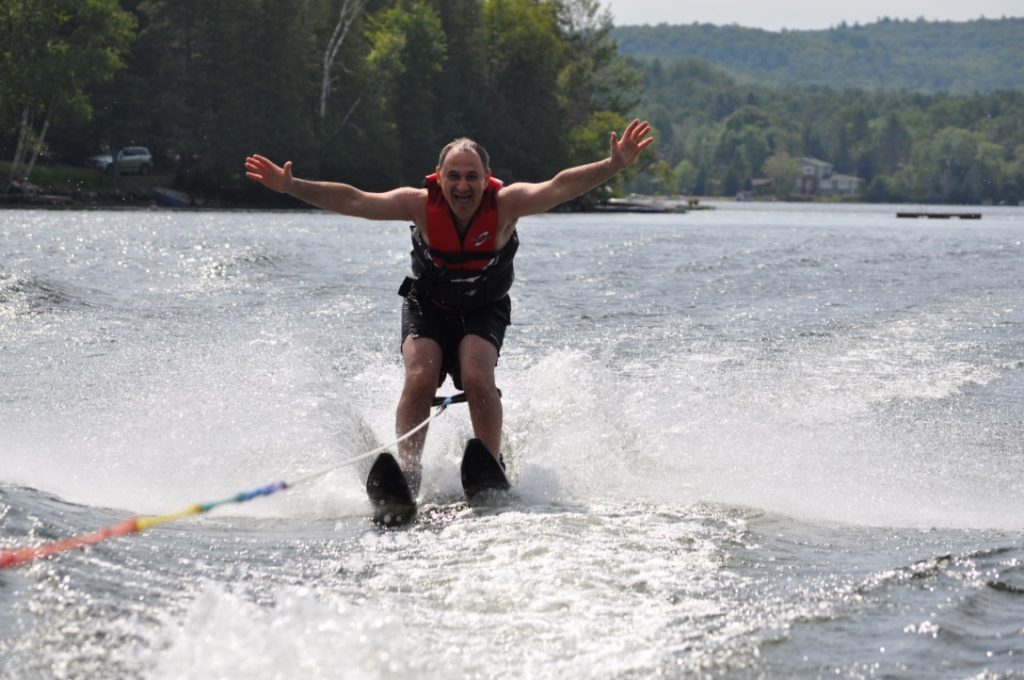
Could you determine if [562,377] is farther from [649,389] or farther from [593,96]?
[593,96]

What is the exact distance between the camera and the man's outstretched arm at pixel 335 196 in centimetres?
622

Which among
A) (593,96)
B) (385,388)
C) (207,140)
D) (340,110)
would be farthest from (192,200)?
(385,388)

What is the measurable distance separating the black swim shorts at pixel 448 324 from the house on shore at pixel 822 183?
19077 cm

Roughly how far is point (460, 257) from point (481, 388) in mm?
598

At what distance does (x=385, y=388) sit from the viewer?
9023mm

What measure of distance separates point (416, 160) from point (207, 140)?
33.1 feet

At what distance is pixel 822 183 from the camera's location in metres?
198

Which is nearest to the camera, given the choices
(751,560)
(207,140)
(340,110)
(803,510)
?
(751,560)

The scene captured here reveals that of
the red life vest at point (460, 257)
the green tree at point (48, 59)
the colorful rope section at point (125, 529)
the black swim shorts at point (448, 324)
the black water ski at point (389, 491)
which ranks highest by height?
the green tree at point (48, 59)

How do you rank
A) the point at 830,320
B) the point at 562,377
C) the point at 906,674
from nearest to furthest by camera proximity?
the point at 906,674 → the point at 562,377 → the point at 830,320

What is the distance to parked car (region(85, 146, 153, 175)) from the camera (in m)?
49.6

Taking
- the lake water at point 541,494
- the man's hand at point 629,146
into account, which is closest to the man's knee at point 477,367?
the lake water at point 541,494

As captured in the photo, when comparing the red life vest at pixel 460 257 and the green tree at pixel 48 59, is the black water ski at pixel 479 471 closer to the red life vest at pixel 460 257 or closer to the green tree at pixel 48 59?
the red life vest at pixel 460 257

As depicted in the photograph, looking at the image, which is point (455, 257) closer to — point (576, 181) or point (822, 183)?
point (576, 181)
